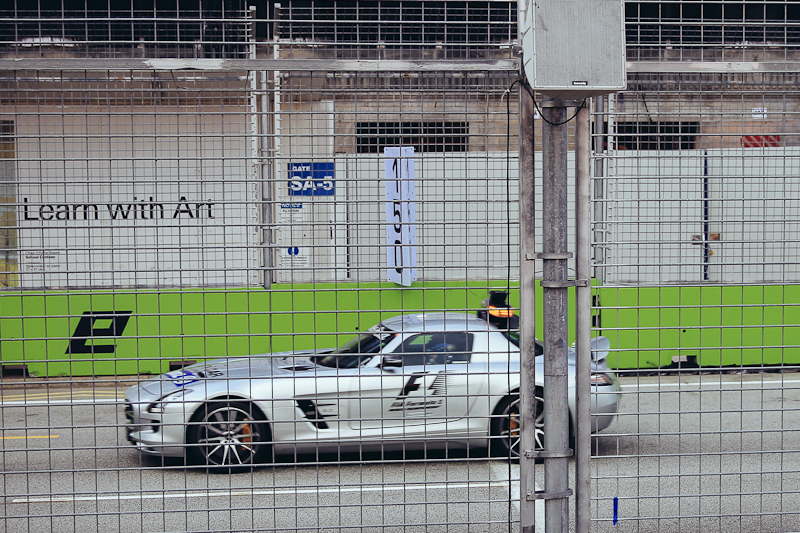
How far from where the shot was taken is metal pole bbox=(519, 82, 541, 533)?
11.5 ft

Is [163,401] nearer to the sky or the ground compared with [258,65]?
nearer to the ground

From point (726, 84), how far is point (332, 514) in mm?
4375

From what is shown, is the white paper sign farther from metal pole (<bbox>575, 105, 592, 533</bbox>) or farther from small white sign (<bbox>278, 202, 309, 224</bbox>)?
metal pole (<bbox>575, 105, 592, 533</bbox>)

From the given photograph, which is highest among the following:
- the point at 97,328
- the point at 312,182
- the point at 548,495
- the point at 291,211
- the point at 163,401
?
the point at 312,182

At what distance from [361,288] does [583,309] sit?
3.83ft

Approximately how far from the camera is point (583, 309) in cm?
355

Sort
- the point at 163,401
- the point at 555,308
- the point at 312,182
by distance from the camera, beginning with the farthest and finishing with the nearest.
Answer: the point at 163,401, the point at 312,182, the point at 555,308

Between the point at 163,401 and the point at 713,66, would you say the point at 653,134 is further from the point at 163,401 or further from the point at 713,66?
the point at 163,401

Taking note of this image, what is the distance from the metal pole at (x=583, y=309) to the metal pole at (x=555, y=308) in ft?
0.31

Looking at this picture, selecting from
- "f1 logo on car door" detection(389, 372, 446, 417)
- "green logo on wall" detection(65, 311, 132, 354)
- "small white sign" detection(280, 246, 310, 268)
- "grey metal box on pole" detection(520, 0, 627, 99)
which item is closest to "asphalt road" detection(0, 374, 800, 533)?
"f1 logo on car door" detection(389, 372, 446, 417)

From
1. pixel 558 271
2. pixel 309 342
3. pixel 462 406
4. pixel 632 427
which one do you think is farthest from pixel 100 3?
pixel 558 271

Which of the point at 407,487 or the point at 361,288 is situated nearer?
the point at 361,288

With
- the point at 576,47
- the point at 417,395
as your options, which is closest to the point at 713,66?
the point at 576,47

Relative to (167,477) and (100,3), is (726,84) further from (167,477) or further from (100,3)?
(100,3)
